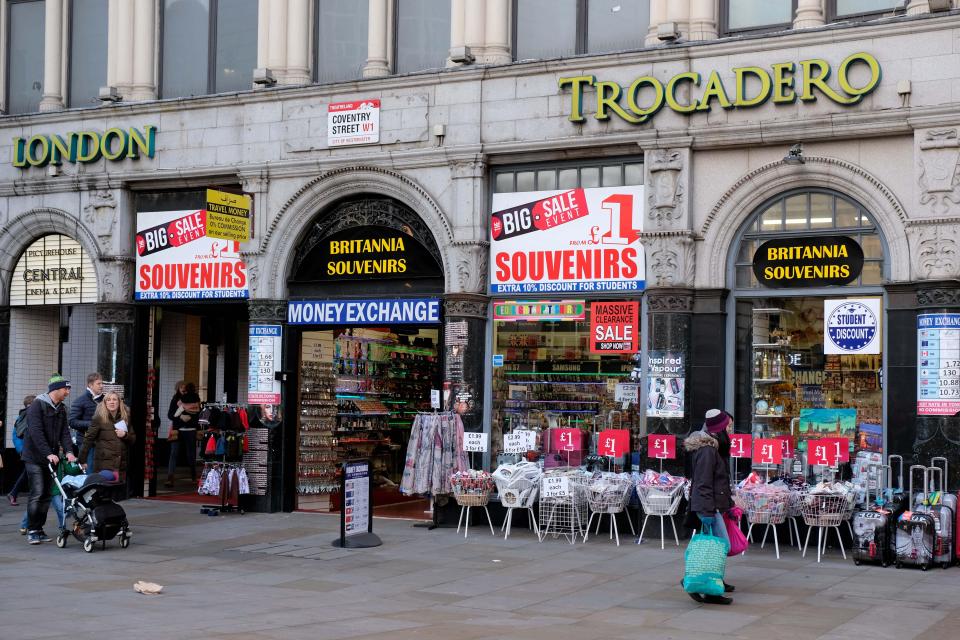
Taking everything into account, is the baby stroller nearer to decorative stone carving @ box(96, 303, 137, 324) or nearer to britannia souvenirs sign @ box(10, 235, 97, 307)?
decorative stone carving @ box(96, 303, 137, 324)

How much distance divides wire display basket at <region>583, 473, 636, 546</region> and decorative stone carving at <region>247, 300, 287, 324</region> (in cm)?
579

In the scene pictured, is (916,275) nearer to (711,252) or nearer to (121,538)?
(711,252)

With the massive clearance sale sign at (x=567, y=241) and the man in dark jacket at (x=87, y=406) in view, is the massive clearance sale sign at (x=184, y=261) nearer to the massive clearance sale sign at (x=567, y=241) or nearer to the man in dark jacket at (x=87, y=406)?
the man in dark jacket at (x=87, y=406)

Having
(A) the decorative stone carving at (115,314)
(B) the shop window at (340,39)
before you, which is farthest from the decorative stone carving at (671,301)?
(A) the decorative stone carving at (115,314)

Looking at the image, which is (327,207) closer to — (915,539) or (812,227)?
(812,227)

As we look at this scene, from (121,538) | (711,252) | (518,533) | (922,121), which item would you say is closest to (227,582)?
(121,538)

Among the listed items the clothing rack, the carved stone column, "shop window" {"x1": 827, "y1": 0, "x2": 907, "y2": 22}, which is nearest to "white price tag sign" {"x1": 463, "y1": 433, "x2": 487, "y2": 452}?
the carved stone column

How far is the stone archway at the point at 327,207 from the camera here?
16.7m

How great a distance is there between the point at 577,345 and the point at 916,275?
14.8 feet

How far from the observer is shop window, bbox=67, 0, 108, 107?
2003 cm

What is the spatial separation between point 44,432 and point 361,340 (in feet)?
19.3

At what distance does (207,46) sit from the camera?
19.0 meters

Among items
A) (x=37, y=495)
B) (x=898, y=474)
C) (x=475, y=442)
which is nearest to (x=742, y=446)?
(x=898, y=474)

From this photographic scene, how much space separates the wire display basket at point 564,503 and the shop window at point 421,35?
649 cm
